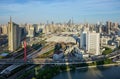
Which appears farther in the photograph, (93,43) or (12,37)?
(12,37)

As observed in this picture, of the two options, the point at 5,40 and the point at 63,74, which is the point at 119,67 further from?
the point at 5,40

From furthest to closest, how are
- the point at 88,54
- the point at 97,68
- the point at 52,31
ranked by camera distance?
the point at 52,31 < the point at 88,54 < the point at 97,68

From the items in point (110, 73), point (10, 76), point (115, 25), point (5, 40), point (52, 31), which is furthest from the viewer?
point (52, 31)

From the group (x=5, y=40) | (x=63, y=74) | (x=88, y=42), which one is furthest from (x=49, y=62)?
(x=5, y=40)

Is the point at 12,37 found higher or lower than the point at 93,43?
higher

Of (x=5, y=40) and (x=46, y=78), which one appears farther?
(x=5, y=40)

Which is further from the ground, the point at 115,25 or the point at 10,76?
the point at 115,25

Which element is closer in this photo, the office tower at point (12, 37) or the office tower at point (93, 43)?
the office tower at point (93, 43)

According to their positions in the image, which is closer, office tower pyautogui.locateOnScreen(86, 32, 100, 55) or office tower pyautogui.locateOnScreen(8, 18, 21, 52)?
Result: office tower pyautogui.locateOnScreen(86, 32, 100, 55)
